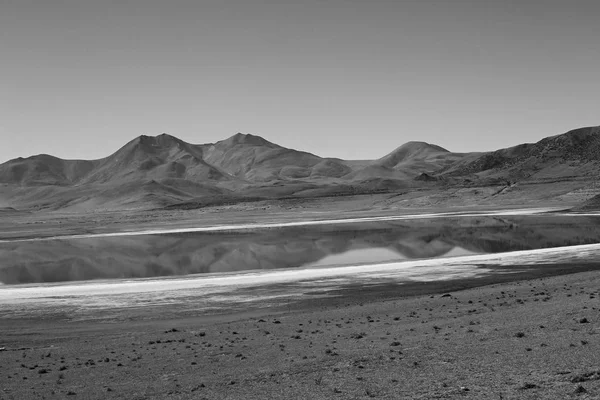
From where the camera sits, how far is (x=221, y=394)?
1533 centimetres

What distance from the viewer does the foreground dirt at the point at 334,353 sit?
49.5 ft

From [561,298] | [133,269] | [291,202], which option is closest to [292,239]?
[133,269]

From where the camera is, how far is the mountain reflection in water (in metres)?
50.5

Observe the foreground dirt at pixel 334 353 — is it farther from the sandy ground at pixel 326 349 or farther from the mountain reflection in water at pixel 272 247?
the mountain reflection in water at pixel 272 247

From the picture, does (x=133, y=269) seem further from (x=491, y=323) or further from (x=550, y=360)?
(x=550, y=360)

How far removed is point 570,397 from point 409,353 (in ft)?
18.0

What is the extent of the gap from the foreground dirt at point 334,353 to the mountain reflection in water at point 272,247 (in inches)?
874

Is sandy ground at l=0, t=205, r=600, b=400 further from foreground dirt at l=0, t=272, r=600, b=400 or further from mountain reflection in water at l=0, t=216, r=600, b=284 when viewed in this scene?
mountain reflection in water at l=0, t=216, r=600, b=284

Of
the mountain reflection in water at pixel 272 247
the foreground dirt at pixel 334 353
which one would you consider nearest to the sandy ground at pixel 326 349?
the foreground dirt at pixel 334 353

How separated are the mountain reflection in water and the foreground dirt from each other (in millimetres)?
22191

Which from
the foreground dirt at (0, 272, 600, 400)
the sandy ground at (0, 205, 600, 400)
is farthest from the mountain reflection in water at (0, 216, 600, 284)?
the foreground dirt at (0, 272, 600, 400)

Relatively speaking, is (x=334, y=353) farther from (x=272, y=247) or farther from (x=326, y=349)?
(x=272, y=247)

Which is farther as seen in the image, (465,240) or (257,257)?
(465,240)

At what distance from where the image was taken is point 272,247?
Result: 65000mm
